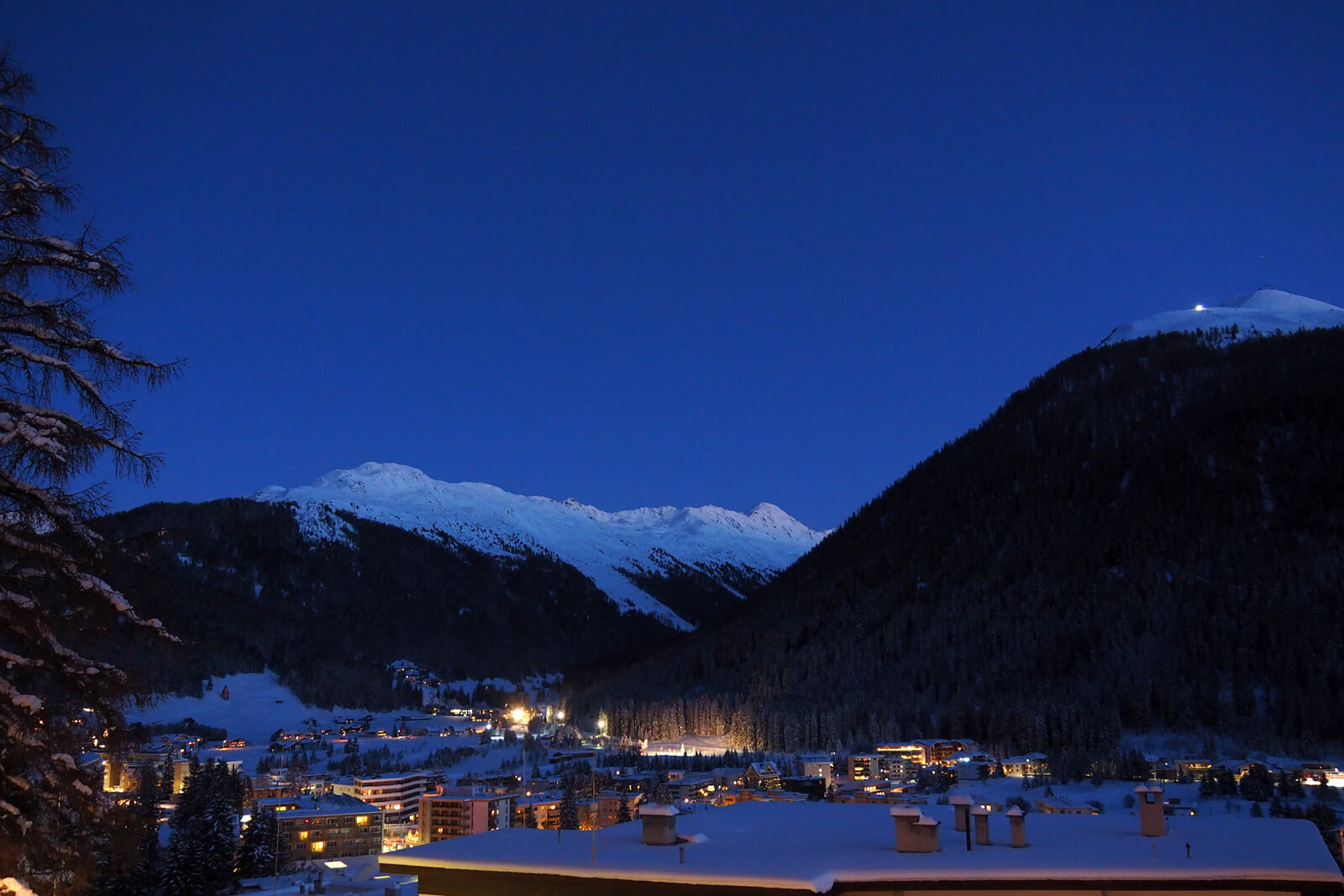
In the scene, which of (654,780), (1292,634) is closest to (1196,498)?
(1292,634)

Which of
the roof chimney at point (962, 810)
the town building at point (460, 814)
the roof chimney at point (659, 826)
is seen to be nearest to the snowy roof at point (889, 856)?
the roof chimney at point (659, 826)

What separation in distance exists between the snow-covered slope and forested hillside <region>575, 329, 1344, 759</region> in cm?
1027

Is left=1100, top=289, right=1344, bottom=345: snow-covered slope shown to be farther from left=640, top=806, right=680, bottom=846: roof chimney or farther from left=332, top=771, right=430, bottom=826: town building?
left=640, top=806, right=680, bottom=846: roof chimney

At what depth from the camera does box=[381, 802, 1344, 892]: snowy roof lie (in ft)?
36.3

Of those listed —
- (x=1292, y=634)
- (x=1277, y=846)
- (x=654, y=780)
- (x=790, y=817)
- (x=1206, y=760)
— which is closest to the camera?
(x=1277, y=846)

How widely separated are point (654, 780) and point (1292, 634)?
6015 cm

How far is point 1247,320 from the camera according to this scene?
174m

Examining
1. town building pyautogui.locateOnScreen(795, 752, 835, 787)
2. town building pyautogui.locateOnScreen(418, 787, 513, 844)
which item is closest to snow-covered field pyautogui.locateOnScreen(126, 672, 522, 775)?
town building pyautogui.locateOnScreen(795, 752, 835, 787)

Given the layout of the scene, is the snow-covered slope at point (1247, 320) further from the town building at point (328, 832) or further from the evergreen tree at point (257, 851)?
the evergreen tree at point (257, 851)

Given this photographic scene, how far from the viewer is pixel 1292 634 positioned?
9600 centimetres

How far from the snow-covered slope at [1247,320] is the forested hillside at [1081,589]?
1027cm

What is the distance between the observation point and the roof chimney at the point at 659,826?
44.2 ft

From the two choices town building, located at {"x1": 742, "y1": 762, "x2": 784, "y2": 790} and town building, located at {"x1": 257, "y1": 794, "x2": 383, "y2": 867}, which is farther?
town building, located at {"x1": 742, "y1": 762, "x2": 784, "y2": 790}

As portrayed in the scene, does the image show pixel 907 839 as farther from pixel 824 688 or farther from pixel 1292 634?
pixel 824 688
